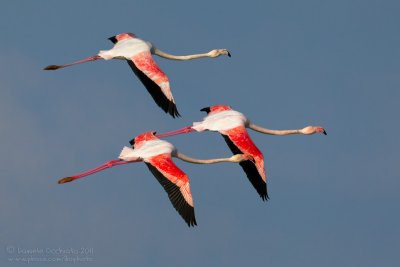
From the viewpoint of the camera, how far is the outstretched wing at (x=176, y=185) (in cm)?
6025

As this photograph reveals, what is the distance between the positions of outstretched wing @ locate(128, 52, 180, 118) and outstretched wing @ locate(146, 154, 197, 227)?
12.4 ft

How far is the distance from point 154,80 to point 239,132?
3573 mm

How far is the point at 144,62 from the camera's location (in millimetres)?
67500

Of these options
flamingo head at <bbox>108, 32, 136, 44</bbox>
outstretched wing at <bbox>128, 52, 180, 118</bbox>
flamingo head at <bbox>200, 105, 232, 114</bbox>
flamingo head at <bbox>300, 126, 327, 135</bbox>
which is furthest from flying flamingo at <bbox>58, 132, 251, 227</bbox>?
flamingo head at <bbox>108, 32, 136, 44</bbox>

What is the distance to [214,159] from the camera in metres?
64.4

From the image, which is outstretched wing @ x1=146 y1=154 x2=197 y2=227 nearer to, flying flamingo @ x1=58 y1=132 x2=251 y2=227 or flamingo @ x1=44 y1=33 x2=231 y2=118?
flying flamingo @ x1=58 y1=132 x2=251 y2=227

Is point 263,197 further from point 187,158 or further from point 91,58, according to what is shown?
point 91,58

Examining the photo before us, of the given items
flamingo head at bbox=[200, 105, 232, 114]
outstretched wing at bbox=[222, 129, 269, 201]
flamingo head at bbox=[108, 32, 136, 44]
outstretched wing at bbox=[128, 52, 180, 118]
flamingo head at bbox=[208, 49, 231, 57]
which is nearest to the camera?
outstretched wing at bbox=[222, 129, 269, 201]

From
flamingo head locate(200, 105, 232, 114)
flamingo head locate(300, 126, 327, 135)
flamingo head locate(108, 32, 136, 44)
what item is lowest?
flamingo head locate(300, 126, 327, 135)

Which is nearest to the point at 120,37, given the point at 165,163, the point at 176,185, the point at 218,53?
the point at 218,53

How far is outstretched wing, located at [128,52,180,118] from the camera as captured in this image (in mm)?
65500

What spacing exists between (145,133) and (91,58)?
6154 millimetres

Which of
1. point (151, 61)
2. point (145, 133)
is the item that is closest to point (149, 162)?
point (145, 133)

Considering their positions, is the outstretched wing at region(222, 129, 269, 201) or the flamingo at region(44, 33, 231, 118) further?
the flamingo at region(44, 33, 231, 118)
